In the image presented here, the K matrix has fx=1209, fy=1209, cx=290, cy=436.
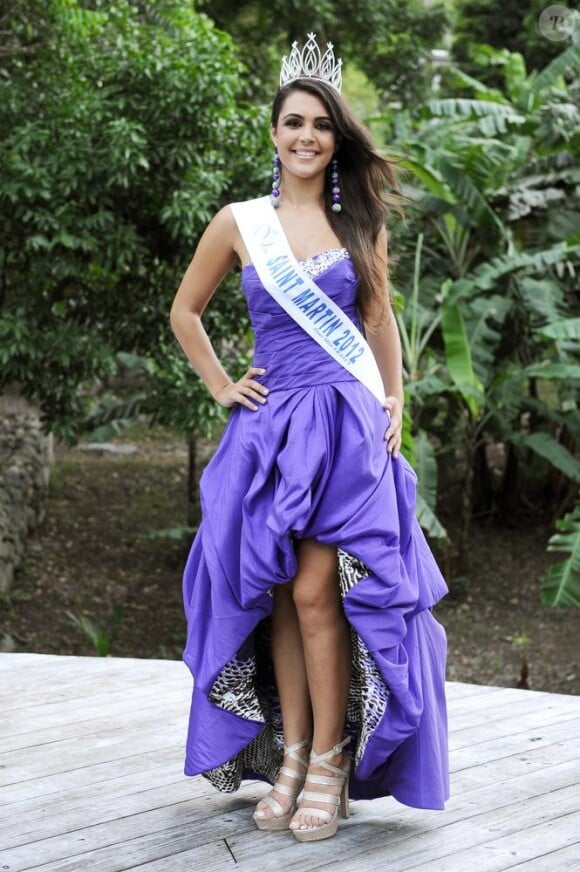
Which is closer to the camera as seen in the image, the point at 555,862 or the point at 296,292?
the point at 555,862

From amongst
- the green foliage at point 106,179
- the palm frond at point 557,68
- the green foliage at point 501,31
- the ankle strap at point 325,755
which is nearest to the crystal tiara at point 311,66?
the ankle strap at point 325,755

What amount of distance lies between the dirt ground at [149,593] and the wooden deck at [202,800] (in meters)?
2.66

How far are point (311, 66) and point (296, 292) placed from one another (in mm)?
495

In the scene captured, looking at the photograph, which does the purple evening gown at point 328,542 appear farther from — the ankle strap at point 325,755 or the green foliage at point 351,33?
the green foliage at point 351,33

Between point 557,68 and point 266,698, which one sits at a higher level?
point 557,68

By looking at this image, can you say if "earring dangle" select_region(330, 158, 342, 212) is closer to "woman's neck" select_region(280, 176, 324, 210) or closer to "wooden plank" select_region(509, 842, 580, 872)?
"woman's neck" select_region(280, 176, 324, 210)

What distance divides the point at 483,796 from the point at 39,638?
4541 millimetres

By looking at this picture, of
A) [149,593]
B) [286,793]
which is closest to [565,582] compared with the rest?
[149,593]

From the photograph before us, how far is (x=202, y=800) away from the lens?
287 centimetres

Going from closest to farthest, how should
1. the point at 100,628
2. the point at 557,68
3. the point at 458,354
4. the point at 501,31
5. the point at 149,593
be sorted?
the point at 458,354 < the point at 100,628 < the point at 557,68 < the point at 149,593 < the point at 501,31

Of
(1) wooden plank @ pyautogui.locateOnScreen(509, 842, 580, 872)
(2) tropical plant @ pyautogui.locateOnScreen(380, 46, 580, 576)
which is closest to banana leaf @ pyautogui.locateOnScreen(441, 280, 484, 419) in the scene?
(2) tropical plant @ pyautogui.locateOnScreen(380, 46, 580, 576)

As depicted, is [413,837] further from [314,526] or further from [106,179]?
[106,179]

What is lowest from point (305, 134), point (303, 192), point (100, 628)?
point (100, 628)

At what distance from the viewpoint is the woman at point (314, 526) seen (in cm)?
250
